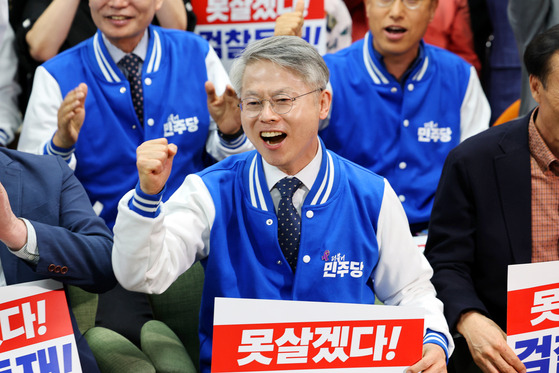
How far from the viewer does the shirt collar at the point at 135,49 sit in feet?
11.6

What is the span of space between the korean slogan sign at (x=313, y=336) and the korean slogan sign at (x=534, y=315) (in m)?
0.37

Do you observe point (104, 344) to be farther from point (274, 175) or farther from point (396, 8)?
point (396, 8)

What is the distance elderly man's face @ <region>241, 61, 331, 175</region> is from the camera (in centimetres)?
241

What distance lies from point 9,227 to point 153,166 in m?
0.44

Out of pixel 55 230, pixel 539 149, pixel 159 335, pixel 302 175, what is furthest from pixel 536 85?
pixel 55 230

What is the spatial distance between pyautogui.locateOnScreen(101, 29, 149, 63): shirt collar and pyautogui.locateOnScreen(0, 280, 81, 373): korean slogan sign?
1.53 m

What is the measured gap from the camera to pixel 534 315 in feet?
8.00

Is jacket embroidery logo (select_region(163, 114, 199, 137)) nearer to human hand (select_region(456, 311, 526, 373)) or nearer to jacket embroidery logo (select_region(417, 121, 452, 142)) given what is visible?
jacket embroidery logo (select_region(417, 121, 452, 142))

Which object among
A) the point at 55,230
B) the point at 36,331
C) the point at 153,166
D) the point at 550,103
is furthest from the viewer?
the point at 550,103

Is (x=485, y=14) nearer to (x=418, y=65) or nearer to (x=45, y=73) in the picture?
(x=418, y=65)

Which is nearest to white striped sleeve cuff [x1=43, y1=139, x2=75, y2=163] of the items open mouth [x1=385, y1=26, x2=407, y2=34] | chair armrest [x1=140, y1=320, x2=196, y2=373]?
chair armrest [x1=140, y1=320, x2=196, y2=373]

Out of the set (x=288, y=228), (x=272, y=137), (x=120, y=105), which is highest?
(x=272, y=137)

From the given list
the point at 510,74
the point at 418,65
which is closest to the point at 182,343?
the point at 418,65

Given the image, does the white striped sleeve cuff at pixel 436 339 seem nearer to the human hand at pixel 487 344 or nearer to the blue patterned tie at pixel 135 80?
the human hand at pixel 487 344
